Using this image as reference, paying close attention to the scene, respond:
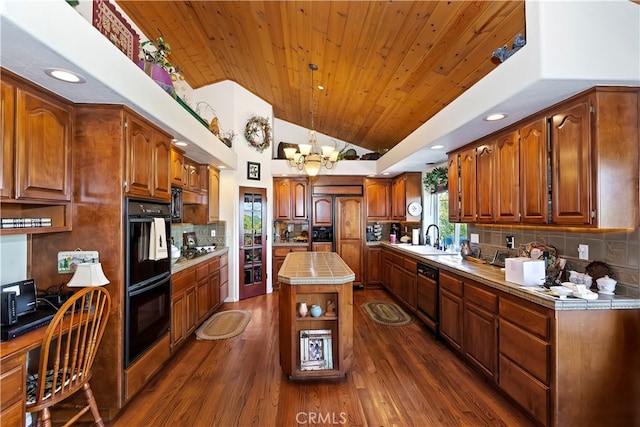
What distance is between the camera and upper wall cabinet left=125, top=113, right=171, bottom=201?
221cm

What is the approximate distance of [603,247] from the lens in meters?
2.11

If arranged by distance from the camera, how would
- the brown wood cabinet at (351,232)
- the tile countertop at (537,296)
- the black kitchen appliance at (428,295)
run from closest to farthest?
1. the tile countertop at (537,296)
2. the black kitchen appliance at (428,295)
3. the brown wood cabinet at (351,232)

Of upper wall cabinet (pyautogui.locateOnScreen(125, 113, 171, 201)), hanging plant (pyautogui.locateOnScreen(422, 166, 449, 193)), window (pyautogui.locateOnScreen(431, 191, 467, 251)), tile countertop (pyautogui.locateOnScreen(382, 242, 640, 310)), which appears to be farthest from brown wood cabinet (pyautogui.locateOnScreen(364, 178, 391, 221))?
upper wall cabinet (pyautogui.locateOnScreen(125, 113, 171, 201))

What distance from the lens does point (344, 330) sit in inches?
99.8

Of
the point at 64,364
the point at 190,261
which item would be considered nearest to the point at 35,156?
the point at 64,364

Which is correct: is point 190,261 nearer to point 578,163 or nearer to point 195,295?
point 195,295

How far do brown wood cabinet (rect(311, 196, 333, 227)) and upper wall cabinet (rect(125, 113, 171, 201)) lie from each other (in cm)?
313

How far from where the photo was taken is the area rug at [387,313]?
394 centimetres

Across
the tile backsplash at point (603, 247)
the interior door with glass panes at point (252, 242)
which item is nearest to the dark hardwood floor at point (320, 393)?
the tile backsplash at point (603, 247)

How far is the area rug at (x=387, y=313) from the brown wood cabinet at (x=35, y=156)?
3.62m

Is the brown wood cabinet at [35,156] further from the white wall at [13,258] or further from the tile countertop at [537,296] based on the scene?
the tile countertop at [537,296]

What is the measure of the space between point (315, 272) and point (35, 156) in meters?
2.15

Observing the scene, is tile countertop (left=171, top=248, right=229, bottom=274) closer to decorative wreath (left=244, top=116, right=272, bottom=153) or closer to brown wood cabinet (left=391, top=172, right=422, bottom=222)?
decorative wreath (left=244, top=116, right=272, bottom=153)

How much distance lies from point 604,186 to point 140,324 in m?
3.52
